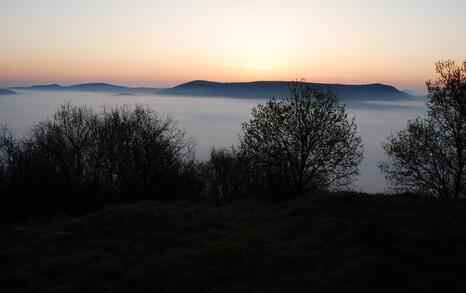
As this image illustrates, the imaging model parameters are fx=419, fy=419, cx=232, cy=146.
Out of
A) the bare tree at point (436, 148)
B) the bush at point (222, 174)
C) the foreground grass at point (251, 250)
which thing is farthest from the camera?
the bush at point (222, 174)

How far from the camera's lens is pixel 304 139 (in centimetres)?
2853

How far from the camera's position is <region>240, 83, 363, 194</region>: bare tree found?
2847 cm

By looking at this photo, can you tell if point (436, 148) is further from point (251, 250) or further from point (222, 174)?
point (222, 174)

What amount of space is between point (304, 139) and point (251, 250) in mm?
18843

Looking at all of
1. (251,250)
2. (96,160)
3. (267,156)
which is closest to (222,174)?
(96,160)

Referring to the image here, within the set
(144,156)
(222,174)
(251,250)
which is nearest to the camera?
(251,250)

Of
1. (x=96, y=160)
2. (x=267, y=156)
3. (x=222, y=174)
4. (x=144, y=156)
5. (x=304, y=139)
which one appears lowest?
(x=222, y=174)

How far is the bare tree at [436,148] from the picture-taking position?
2614 cm

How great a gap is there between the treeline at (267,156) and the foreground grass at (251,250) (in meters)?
11.0

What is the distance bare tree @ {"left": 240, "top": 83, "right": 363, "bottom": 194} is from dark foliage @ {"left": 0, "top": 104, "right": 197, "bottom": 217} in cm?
763

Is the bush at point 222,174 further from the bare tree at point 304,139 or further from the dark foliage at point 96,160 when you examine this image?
the bare tree at point 304,139

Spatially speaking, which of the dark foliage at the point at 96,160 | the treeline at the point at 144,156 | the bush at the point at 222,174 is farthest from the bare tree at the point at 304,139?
the bush at the point at 222,174

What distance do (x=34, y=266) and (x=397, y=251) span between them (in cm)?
853

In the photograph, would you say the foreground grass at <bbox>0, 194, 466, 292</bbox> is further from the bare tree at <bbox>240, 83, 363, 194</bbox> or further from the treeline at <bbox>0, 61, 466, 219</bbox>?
the bare tree at <bbox>240, 83, 363, 194</bbox>
